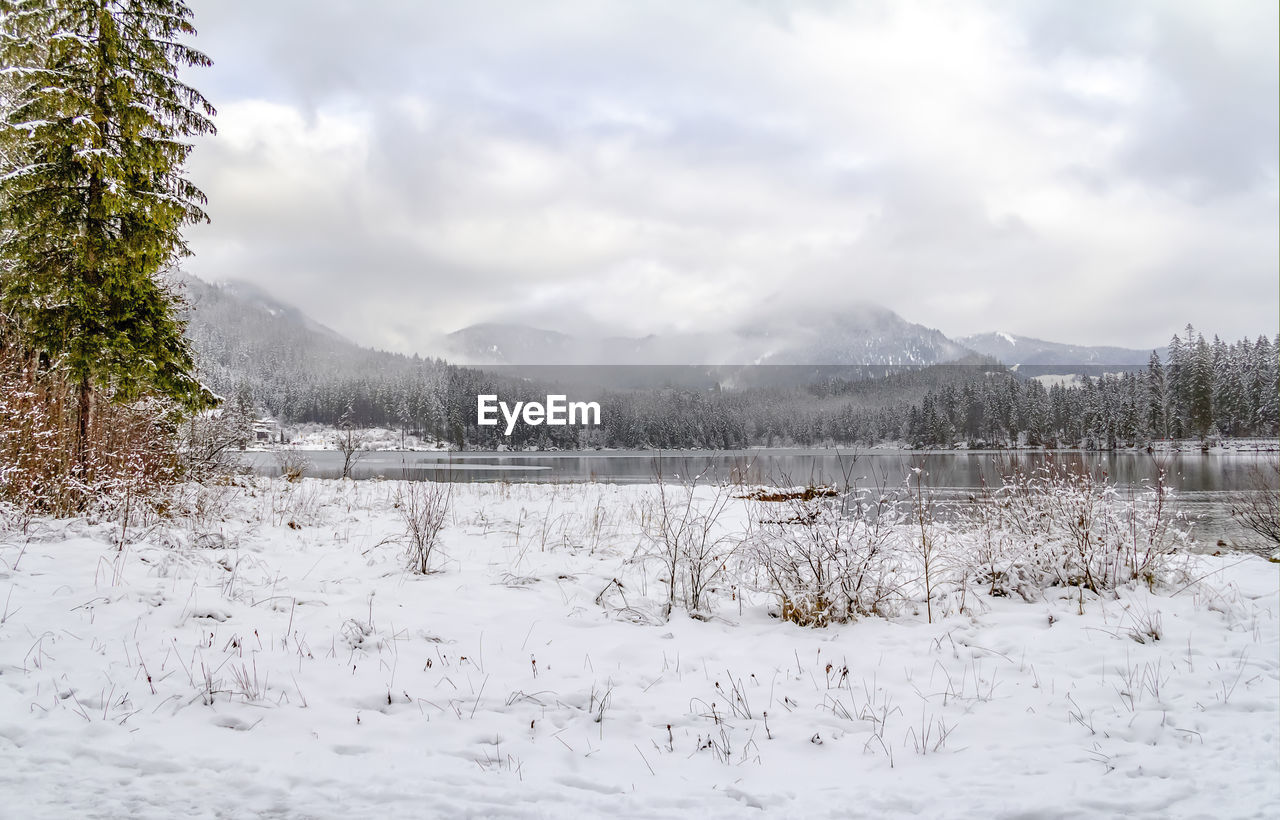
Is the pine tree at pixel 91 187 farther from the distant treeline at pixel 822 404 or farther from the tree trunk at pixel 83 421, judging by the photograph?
the distant treeline at pixel 822 404

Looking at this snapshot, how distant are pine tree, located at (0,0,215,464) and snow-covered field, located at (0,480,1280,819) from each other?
16.6 ft

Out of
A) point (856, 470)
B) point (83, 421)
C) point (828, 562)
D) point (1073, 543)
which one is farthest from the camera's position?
point (856, 470)

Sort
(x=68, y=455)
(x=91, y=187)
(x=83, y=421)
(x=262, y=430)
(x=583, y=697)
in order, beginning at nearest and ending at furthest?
(x=583, y=697) → (x=68, y=455) → (x=83, y=421) → (x=91, y=187) → (x=262, y=430)

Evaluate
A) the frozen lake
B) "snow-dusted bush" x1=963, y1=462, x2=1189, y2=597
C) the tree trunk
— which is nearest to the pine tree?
the tree trunk

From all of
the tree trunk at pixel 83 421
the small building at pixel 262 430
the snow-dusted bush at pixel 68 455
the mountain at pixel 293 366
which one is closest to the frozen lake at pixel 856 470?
the small building at pixel 262 430

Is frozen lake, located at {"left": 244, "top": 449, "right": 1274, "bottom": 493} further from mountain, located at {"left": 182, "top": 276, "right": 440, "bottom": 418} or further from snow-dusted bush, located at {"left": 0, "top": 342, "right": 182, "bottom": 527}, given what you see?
mountain, located at {"left": 182, "top": 276, "right": 440, "bottom": 418}

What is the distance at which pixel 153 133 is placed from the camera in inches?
427

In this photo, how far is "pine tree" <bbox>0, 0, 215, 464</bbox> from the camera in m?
9.69

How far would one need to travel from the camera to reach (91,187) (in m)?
10.0

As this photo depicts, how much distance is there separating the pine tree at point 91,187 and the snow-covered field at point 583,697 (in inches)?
199

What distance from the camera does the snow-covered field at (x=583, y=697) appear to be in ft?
9.70
